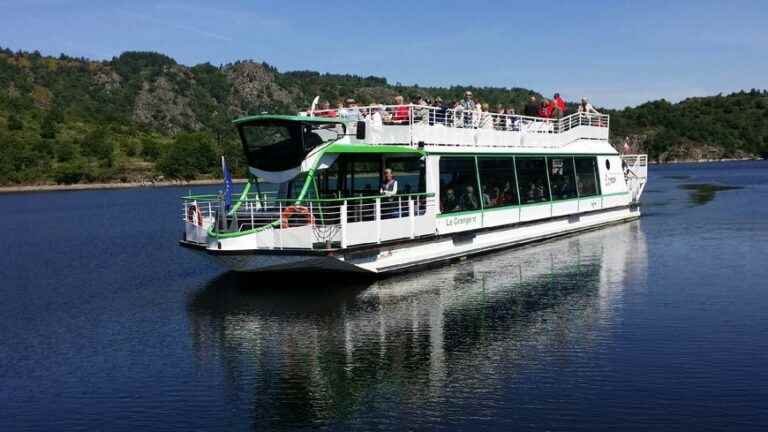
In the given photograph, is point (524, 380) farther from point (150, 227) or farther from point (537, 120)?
point (150, 227)

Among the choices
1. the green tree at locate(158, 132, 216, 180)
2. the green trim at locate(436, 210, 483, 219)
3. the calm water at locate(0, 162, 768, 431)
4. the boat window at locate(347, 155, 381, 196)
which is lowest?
the calm water at locate(0, 162, 768, 431)

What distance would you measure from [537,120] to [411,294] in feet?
45.9

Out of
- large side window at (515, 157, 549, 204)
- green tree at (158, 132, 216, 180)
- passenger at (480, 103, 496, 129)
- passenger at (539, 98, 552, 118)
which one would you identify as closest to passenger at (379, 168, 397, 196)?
passenger at (480, 103, 496, 129)

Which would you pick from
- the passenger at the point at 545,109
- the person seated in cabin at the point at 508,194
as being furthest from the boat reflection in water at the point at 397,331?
the passenger at the point at 545,109

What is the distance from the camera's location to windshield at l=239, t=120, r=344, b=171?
2048cm

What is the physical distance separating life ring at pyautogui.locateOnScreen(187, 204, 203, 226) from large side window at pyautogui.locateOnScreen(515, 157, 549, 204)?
1192 centimetres

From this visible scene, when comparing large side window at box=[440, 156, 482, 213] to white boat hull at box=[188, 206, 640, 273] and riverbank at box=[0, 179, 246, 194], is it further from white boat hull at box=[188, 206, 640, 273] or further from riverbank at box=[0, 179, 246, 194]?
riverbank at box=[0, 179, 246, 194]

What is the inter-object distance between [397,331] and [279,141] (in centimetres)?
722

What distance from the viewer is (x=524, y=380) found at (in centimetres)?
1258

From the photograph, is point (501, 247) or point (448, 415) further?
point (501, 247)

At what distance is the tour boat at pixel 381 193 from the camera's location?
1964cm

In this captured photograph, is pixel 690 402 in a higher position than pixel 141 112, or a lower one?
lower

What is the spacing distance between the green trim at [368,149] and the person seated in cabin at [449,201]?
171 cm

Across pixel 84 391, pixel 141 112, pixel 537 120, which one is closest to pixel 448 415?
pixel 84 391
